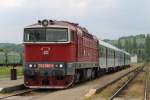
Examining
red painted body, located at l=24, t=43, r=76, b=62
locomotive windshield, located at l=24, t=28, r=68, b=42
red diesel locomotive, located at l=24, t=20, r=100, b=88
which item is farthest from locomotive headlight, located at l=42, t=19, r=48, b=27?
red painted body, located at l=24, t=43, r=76, b=62

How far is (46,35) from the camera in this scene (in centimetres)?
2459

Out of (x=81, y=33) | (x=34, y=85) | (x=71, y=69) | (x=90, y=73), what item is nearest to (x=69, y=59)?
(x=71, y=69)

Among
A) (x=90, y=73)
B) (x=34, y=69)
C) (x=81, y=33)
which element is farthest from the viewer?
(x=90, y=73)

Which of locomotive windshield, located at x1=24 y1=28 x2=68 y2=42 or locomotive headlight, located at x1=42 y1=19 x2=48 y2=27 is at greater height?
locomotive headlight, located at x1=42 y1=19 x2=48 y2=27

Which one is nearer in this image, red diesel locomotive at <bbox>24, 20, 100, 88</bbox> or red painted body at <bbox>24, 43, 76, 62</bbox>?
red diesel locomotive at <bbox>24, 20, 100, 88</bbox>

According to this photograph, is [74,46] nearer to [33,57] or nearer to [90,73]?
[33,57]

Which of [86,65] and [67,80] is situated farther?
[86,65]

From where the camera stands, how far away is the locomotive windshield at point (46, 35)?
24438 mm

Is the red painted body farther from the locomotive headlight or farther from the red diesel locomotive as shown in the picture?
the locomotive headlight

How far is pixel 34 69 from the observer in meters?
A: 24.1

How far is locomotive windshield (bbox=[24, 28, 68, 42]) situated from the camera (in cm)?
2444

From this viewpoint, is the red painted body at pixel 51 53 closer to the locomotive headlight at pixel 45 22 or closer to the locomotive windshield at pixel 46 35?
the locomotive windshield at pixel 46 35

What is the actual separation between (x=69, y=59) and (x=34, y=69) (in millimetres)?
1975

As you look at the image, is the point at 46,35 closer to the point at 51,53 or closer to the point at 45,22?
the point at 45,22
